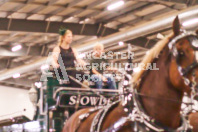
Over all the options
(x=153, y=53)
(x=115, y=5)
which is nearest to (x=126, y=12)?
(x=115, y=5)

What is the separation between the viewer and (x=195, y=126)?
4043 millimetres

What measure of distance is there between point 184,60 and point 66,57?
2.19 metres

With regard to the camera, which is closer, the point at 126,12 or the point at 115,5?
the point at 115,5

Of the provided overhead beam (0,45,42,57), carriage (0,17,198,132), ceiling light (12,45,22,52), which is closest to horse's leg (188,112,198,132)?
carriage (0,17,198,132)

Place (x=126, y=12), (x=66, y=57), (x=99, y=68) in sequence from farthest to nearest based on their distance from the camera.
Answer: (x=126, y=12) → (x=99, y=68) → (x=66, y=57)

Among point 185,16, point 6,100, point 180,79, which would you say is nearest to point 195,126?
point 180,79

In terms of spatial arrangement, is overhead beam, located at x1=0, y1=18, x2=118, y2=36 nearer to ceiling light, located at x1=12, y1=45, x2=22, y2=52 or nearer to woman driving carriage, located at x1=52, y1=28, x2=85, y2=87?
ceiling light, located at x1=12, y1=45, x2=22, y2=52

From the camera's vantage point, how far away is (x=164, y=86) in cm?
318

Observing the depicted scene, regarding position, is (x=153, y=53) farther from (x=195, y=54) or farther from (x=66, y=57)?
(x=66, y=57)

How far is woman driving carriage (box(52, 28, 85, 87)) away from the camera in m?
4.73

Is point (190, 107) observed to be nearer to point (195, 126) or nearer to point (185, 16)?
point (195, 126)

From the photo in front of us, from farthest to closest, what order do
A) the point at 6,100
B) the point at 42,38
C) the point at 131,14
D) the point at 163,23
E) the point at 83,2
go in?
the point at 6,100
the point at 42,38
the point at 131,14
the point at 83,2
the point at 163,23

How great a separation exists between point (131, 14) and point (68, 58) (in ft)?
29.2

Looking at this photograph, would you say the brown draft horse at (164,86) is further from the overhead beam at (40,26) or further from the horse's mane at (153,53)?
the overhead beam at (40,26)
